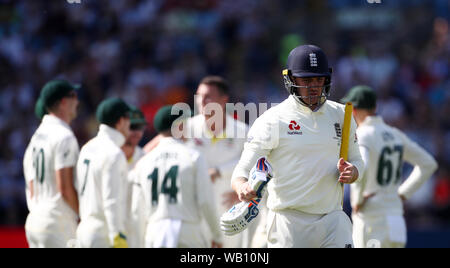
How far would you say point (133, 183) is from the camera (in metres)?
8.63

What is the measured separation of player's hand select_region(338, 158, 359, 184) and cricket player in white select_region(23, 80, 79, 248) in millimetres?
3430

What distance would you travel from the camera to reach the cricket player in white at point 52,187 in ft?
26.6

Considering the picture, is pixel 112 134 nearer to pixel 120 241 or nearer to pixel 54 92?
pixel 54 92

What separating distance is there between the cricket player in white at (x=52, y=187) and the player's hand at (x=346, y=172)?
343cm

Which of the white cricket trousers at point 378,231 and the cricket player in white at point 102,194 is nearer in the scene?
the cricket player in white at point 102,194

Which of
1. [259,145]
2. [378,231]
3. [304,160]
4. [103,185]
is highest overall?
[259,145]

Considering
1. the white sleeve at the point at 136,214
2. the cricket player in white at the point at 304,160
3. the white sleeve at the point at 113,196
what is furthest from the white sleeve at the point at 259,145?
the white sleeve at the point at 136,214

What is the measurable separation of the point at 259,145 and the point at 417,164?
4.09 metres

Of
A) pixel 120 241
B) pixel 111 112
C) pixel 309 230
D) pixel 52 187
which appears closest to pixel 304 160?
pixel 309 230

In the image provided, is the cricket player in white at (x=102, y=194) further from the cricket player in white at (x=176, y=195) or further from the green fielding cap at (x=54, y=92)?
the green fielding cap at (x=54, y=92)
